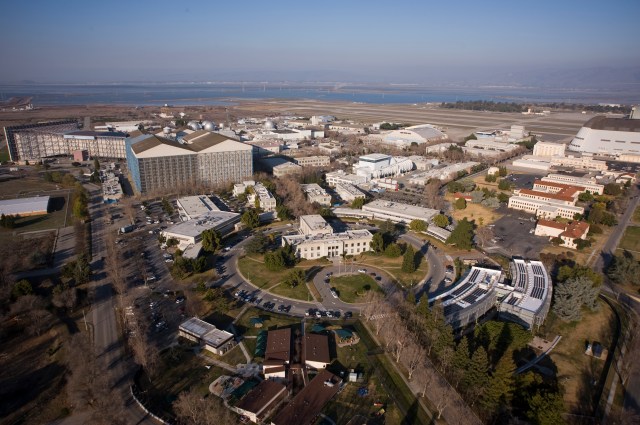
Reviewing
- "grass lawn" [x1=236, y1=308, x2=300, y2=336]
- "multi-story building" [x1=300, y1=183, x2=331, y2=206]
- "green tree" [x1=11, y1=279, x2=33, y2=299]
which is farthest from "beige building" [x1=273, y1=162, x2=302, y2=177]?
"green tree" [x1=11, y1=279, x2=33, y2=299]

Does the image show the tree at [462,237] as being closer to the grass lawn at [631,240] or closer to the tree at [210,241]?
the grass lawn at [631,240]

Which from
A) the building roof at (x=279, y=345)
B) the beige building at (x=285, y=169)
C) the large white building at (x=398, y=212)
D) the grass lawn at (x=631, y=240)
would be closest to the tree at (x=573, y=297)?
the grass lawn at (x=631, y=240)

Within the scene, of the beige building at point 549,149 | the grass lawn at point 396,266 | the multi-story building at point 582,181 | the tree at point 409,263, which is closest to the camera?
the grass lawn at point 396,266

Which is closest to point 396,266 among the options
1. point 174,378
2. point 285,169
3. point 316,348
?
point 316,348

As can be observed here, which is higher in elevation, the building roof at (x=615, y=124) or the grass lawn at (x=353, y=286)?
the building roof at (x=615, y=124)

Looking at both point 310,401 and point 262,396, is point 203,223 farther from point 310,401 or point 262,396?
point 310,401

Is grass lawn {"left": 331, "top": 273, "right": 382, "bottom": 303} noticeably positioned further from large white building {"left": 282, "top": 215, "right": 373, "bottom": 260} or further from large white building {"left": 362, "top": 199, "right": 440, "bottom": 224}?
large white building {"left": 362, "top": 199, "right": 440, "bottom": 224}
